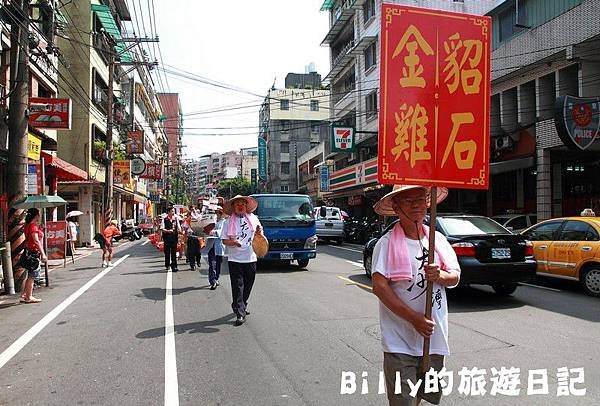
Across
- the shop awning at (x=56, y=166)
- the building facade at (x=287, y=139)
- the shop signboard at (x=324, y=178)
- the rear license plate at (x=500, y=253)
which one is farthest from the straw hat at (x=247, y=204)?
the building facade at (x=287, y=139)

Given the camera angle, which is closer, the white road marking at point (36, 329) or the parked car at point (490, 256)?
the white road marking at point (36, 329)

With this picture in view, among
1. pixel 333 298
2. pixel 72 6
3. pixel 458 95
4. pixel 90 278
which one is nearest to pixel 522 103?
pixel 333 298

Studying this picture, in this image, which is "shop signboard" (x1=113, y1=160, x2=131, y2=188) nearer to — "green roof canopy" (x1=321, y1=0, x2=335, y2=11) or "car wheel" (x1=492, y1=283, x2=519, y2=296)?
"green roof canopy" (x1=321, y1=0, x2=335, y2=11)

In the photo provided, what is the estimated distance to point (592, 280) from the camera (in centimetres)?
892

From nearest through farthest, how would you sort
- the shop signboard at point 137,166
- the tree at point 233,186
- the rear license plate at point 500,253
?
1. the rear license plate at point 500,253
2. the shop signboard at point 137,166
3. the tree at point 233,186

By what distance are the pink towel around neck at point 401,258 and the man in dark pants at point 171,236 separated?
35.8 ft

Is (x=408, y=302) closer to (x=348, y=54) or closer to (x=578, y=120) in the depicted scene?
(x=578, y=120)

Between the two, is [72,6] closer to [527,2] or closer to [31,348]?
[527,2]

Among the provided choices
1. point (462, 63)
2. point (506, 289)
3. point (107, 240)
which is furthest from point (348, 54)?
point (462, 63)

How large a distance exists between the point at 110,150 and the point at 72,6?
29.6 feet

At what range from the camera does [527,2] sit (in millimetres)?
19359

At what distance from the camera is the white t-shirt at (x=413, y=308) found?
2.84m

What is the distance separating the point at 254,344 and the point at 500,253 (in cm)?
461

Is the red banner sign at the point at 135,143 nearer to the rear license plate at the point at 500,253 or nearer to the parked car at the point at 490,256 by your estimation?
the parked car at the point at 490,256
